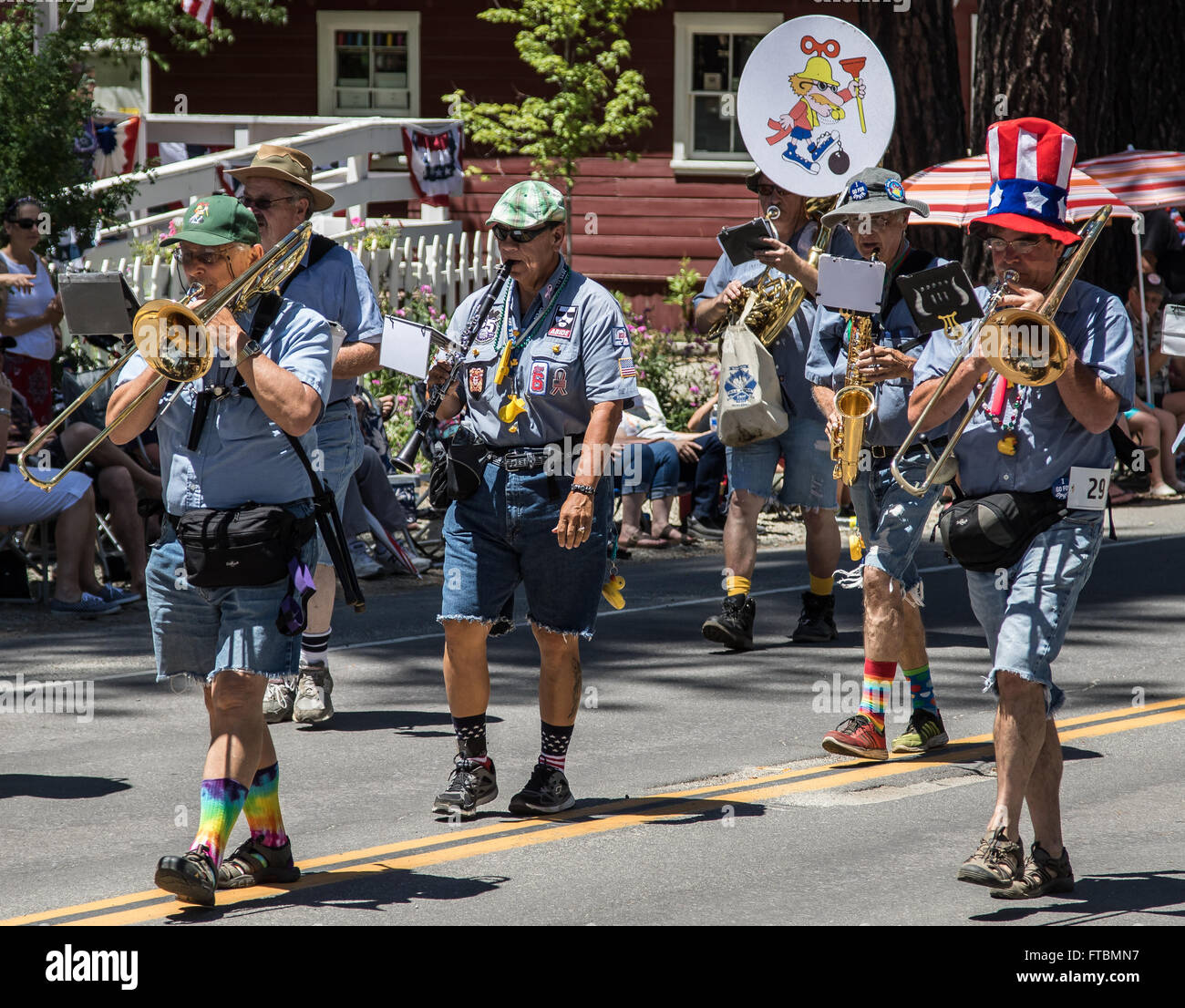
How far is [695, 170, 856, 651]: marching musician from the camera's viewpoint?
27.3 feet

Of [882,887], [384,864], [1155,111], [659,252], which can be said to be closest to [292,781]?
[384,864]

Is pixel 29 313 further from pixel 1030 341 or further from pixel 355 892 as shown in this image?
pixel 1030 341

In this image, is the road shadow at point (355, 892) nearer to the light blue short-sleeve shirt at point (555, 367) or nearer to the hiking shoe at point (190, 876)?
the hiking shoe at point (190, 876)

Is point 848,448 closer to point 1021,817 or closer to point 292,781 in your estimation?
point 1021,817

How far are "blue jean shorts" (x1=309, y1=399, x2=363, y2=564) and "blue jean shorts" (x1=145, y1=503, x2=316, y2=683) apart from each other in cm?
207

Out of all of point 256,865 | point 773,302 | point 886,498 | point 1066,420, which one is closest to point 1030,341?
point 1066,420

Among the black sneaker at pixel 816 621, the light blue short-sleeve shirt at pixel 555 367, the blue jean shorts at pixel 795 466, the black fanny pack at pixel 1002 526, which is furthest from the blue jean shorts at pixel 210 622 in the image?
the black sneaker at pixel 816 621

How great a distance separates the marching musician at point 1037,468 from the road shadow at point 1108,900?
0.16ft

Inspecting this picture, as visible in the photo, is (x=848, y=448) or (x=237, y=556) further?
(x=848, y=448)

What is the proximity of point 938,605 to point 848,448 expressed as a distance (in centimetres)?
346

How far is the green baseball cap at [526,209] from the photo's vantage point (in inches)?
231

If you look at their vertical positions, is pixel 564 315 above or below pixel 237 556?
above

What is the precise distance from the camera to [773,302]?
27.6ft
